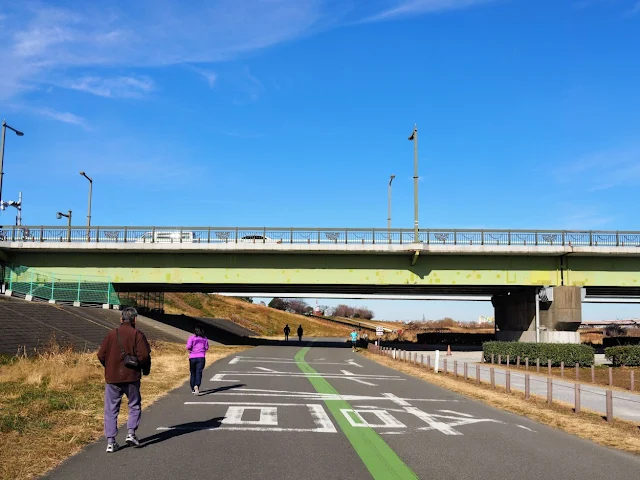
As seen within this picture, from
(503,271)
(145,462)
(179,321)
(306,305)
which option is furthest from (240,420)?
(306,305)

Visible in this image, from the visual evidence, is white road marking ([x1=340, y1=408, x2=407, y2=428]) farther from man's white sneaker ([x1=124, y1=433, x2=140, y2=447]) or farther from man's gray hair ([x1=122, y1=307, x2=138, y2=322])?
man's gray hair ([x1=122, y1=307, x2=138, y2=322])

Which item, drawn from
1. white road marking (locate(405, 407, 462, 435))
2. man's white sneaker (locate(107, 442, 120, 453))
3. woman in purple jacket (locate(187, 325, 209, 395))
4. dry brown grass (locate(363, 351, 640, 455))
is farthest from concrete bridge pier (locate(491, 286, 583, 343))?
man's white sneaker (locate(107, 442, 120, 453))

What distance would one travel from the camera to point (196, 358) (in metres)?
13.2

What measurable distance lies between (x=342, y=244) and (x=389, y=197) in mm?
14007

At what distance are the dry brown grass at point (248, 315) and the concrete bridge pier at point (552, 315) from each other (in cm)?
4166

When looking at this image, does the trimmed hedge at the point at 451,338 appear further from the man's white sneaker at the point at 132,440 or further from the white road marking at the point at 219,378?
the man's white sneaker at the point at 132,440

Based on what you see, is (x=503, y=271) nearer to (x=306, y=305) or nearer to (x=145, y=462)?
(x=145, y=462)

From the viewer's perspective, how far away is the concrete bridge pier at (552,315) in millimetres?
35438

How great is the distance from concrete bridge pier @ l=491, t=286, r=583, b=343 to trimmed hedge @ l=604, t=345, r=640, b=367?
33.1 ft

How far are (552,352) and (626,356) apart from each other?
299 cm

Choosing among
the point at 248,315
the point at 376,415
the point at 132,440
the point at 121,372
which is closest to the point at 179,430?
the point at 132,440

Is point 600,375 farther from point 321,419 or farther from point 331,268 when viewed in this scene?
point 331,268

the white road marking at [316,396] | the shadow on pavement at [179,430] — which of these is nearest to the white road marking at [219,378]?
the white road marking at [316,396]

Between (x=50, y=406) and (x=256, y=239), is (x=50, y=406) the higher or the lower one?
the lower one
